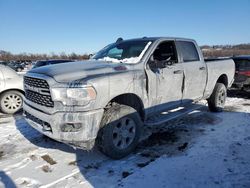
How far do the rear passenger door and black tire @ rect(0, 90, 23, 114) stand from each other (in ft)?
16.8

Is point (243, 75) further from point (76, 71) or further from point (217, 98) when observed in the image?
point (76, 71)

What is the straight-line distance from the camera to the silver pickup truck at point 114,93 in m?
3.87

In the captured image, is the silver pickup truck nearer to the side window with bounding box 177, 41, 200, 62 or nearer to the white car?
the side window with bounding box 177, 41, 200, 62

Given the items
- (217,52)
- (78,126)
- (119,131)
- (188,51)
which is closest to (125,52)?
(188,51)

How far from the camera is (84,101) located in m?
3.82

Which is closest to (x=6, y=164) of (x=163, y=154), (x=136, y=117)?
(x=136, y=117)

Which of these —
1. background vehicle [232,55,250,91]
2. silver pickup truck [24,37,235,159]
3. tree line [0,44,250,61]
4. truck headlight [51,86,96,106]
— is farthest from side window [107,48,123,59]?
tree line [0,44,250,61]

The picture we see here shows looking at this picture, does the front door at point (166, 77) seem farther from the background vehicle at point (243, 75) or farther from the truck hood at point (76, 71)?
the background vehicle at point (243, 75)

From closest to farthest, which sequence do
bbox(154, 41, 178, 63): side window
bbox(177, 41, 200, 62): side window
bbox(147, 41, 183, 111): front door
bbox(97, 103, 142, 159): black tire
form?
bbox(97, 103, 142, 159): black tire → bbox(147, 41, 183, 111): front door → bbox(154, 41, 178, 63): side window → bbox(177, 41, 200, 62): side window

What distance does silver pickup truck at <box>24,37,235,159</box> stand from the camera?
387cm

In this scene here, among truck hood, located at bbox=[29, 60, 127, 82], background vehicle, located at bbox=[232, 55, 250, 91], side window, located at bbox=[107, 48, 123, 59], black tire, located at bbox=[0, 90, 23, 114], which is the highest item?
side window, located at bbox=[107, 48, 123, 59]

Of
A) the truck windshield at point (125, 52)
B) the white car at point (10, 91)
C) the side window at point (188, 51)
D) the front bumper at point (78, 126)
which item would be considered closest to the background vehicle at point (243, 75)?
the side window at point (188, 51)

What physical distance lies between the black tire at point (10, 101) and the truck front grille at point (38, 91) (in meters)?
3.72

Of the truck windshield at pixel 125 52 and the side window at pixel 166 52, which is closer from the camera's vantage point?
the truck windshield at pixel 125 52
